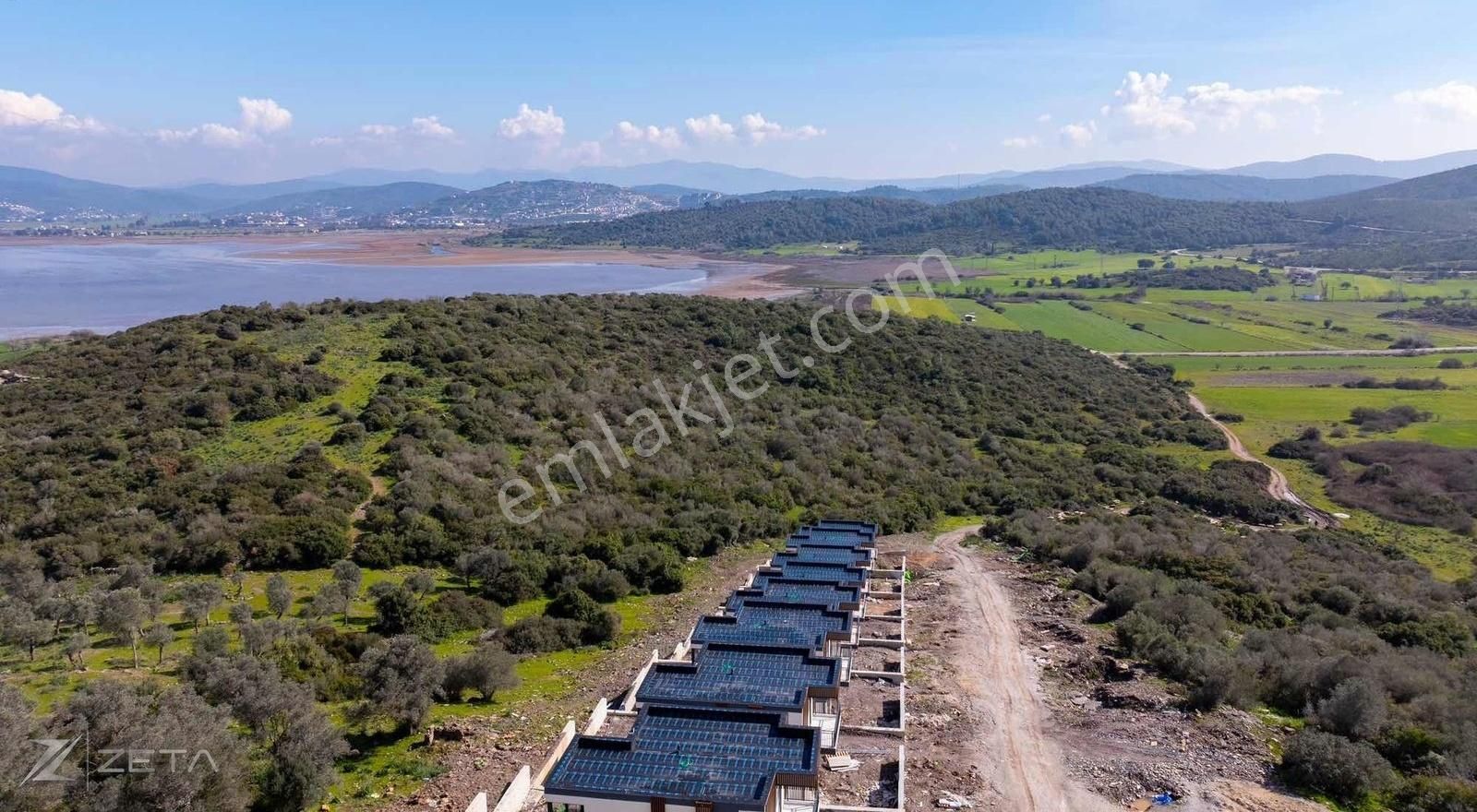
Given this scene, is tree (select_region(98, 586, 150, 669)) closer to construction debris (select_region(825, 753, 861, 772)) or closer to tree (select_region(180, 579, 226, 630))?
tree (select_region(180, 579, 226, 630))

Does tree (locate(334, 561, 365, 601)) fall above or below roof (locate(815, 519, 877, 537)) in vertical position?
above

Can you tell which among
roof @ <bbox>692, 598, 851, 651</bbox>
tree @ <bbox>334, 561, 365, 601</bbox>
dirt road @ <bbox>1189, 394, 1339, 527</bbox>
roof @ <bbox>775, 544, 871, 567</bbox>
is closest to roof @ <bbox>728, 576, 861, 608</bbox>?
roof @ <bbox>692, 598, 851, 651</bbox>

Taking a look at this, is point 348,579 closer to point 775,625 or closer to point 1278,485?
point 775,625

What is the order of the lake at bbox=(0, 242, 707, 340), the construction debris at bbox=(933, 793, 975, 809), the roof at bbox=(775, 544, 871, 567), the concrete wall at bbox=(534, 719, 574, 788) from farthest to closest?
the lake at bbox=(0, 242, 707, 340) < the roof at bbox=(775, 544, 871, 567) < the concrete wall at bbox=(534, 719, 574, 788) < the construction debris at bbox=(933, 793, 975, 809)

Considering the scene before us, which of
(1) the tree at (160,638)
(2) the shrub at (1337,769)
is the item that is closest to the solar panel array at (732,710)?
(2) the shrub at (1337,769)

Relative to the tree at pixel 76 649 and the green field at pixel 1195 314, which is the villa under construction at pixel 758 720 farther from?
the green field at pixel 1195 314

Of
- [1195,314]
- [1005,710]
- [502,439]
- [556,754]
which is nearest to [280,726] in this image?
[556,754]
